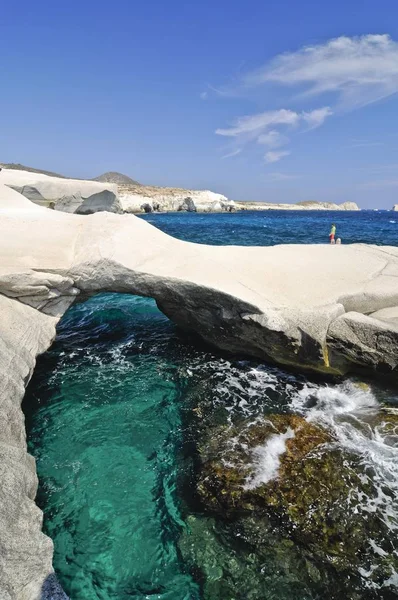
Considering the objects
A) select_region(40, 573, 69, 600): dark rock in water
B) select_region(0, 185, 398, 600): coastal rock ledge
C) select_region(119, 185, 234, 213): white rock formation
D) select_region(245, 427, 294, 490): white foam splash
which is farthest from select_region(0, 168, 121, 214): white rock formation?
select_region(119, 185, 234, 213): white rock formation

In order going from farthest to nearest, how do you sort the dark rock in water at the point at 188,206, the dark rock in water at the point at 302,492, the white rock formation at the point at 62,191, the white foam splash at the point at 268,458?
1. the dark rock in water at the point at 188,206
2. the white rock formation at the point at 62,191
3. the white foam splash at the point at 268,458
4. the dark rock in water at the point at 302,492

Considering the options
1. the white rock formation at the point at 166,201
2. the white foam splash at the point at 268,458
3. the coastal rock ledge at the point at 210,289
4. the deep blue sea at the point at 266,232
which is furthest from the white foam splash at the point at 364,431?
the white rock formation at the point at 166,201

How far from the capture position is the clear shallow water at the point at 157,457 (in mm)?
4750

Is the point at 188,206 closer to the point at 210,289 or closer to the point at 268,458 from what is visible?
the point at 210,289

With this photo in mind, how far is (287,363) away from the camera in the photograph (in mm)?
9203

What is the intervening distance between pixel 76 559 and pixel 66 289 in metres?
5.72

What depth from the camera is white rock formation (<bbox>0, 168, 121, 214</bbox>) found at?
30938mm

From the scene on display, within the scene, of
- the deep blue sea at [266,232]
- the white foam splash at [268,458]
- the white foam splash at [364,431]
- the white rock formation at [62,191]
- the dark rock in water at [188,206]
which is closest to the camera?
the white foam splash at [364,431]

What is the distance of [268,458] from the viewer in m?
6.35

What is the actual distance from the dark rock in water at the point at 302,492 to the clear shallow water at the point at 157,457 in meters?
0.20

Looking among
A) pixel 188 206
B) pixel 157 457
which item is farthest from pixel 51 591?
pixel 188 206

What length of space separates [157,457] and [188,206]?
336ft

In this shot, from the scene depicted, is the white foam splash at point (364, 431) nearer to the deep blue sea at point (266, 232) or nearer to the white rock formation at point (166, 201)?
the deep blue sea at point (266, 232)

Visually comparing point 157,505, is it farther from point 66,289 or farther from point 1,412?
point 66,289
